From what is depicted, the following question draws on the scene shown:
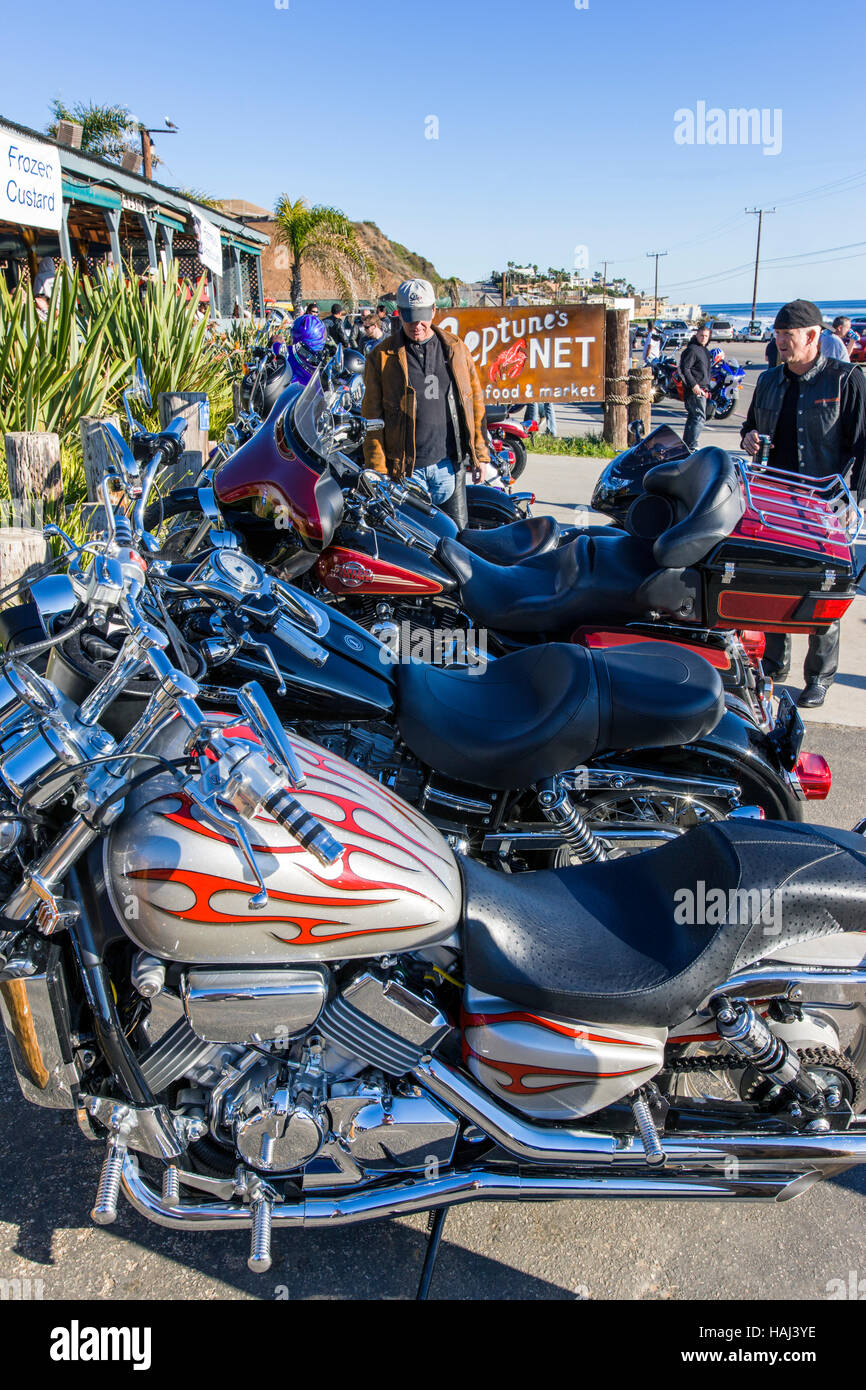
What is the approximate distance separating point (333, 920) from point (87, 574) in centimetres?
77

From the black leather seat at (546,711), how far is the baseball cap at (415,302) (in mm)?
3470

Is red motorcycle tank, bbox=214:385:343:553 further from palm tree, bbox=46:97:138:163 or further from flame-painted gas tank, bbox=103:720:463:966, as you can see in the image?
palm tree, bbox=46:97:138:163

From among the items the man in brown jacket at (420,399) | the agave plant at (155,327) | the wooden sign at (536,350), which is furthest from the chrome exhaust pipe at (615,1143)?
the wooden sign at (536,350)

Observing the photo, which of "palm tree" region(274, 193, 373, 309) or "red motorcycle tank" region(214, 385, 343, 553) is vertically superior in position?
"palm tree" region(274, 193, 373, 309)

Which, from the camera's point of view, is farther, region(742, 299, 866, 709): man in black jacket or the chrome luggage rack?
region(742, 299, 866, 709): man in black jacket

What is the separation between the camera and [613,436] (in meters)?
11.0

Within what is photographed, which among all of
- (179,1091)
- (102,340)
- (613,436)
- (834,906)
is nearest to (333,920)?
(179,1091)

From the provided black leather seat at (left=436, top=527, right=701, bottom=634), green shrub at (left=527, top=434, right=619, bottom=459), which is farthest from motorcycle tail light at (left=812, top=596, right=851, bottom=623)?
green shrub at (left=527, top=434, right=619, bottom=459)

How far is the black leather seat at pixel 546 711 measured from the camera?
2314mm

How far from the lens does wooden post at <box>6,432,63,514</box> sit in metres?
3.54

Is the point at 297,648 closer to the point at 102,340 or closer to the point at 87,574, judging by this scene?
the point at 87,574

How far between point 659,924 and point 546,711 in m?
0.75

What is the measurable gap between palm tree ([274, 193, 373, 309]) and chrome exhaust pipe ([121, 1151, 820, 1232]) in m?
25.2
